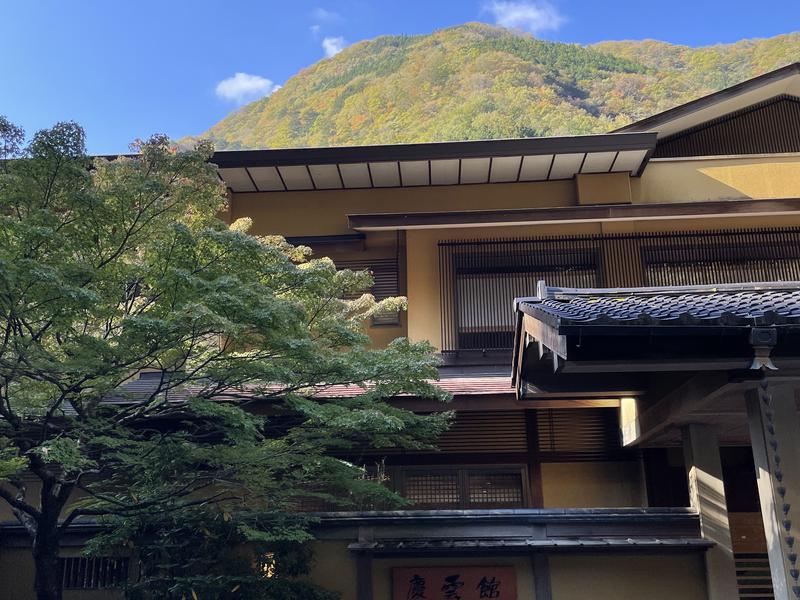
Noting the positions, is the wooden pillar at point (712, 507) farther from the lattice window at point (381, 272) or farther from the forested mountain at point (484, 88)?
the forested mountain at point (484, 88)

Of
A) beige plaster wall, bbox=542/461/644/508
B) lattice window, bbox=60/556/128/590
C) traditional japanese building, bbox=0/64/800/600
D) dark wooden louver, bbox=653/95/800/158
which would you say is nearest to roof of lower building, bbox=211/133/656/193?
traditional japanese building, bbox=0/64/800/600

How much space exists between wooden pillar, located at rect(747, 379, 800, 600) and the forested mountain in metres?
37.7

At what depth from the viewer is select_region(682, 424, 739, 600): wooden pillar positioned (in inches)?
307

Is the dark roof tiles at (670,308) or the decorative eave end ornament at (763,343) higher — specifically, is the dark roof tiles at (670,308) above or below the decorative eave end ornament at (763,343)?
above

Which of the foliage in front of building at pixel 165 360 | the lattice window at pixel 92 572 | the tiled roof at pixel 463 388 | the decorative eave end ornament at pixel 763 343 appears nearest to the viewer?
the decorative eave end ornament at pixel 763 343

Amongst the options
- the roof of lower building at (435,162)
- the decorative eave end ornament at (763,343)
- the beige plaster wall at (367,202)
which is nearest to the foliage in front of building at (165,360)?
the decorative eave end ornament at (763,343)

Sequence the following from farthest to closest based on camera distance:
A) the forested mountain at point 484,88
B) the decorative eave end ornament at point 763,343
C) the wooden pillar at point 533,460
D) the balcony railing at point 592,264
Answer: the forested mountain at point 484,88 → the balcony railing at point 592,264 → the wooden pillar at point 533,460 → the decorative eave end ornament at point 763,343

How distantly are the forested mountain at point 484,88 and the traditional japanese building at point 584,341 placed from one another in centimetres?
2992

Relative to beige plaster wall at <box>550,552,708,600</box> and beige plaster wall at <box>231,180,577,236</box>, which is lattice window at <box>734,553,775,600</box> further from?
beige plaster wall at <box>231,180,577,236</box>

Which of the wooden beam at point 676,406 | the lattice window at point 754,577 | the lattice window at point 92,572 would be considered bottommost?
the lattice window at point 754,577

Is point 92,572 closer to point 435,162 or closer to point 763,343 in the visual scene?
point 763,343

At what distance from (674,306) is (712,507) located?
3654 mm

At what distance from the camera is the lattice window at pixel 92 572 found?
27.7ft

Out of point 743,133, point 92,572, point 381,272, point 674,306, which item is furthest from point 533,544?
point 743,133
